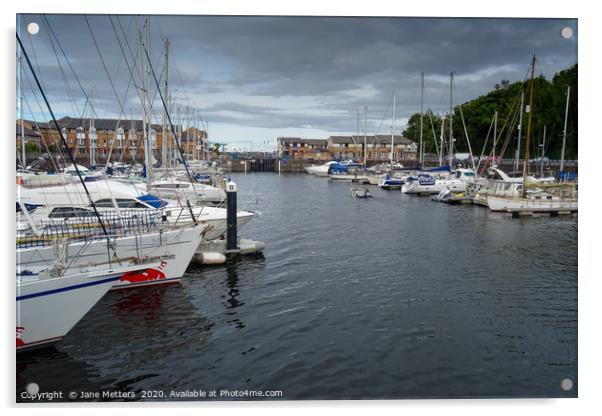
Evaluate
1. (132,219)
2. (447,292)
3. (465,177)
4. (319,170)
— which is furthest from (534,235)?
(319,170)

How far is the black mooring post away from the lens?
15102mm

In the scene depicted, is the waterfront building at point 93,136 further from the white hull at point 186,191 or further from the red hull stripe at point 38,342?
the red hull stripe at point 38,342

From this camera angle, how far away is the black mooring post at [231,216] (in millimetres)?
15102

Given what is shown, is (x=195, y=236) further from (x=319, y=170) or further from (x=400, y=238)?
(x=319, y=170)

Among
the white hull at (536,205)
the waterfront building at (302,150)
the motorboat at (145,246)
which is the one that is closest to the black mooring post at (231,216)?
the motorboat at (145,246)

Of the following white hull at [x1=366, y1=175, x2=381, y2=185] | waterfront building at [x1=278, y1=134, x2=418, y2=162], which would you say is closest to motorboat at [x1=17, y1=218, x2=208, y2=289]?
white hull at [x1=366, y1=175, x2=381, y2=185]

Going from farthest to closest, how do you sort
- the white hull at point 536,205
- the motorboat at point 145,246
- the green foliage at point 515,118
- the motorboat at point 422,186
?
the motorboat at point 422,186
the white hull at point 536,205
the motorboat at point 145,246
the green foliage at point 515,118

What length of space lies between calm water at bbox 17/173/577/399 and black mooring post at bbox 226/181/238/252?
968mm

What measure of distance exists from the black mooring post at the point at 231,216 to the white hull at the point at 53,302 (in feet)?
23.2

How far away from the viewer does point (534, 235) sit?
67.7 feet

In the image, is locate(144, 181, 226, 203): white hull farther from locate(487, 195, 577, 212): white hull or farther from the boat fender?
locate(487, 195, 577, 212): white hull

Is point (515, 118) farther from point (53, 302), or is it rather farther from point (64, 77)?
point (53, 302)

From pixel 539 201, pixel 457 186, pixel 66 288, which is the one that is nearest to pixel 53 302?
pixel 66 288

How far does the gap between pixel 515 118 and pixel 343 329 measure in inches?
1078
